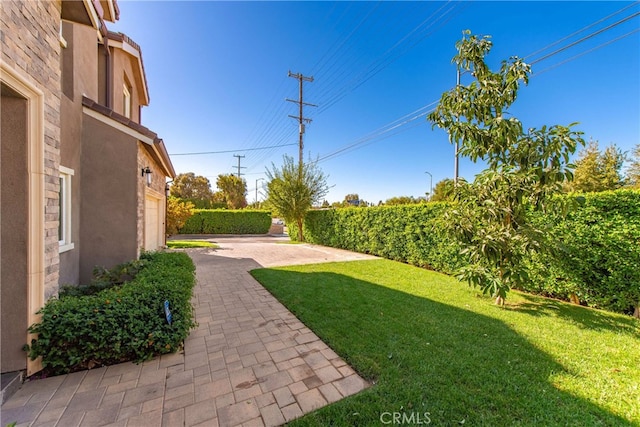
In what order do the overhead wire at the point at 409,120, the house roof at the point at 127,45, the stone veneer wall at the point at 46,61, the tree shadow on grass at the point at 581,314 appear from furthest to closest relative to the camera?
the house roof at the point at 127,45, the overhead wire at the point at 409,120, the tree shadow on grass at the point at 581,314, the stone veneer wall at the point at 46,61

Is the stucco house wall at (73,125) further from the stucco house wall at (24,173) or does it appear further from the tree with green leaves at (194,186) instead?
the tree with green leaves at (194,186)

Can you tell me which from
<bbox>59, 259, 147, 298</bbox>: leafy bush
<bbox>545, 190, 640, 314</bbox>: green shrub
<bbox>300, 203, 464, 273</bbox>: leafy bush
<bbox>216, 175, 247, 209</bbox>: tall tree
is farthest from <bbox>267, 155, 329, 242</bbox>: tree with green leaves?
<bbox>216, 175, 247, 209</bbox>: tall tree

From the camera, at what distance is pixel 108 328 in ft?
8.54

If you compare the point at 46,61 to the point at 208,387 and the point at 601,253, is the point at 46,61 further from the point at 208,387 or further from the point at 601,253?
the point at 601,253

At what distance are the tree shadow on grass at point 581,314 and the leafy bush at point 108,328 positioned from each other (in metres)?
5.91

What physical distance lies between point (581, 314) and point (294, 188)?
1342 centimetres

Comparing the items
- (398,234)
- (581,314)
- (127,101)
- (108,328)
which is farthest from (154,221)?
(581,314)

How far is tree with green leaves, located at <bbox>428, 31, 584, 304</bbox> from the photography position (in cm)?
411

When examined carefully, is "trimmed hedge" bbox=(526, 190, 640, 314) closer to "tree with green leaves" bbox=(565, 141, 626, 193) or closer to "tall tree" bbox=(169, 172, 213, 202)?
"tree with green leaves" bbox=(565, 141, 626, 193)

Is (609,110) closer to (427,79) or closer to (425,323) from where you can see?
(427,79)

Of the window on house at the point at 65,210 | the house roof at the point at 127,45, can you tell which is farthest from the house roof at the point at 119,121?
the house roof at the point at 127,45

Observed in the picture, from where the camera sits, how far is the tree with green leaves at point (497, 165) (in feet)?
13.5

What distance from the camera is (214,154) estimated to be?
89.5 feet

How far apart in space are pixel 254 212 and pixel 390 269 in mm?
17010
